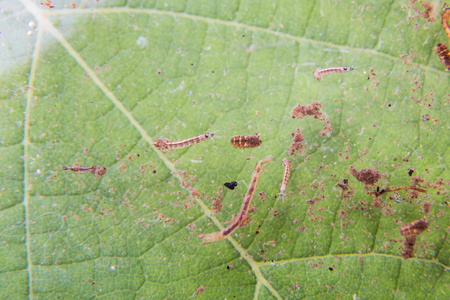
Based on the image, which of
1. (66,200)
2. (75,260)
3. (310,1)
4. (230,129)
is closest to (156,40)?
(230,129)

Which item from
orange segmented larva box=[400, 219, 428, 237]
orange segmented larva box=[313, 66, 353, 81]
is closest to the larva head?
orange segmented larva box=[313, 66, 353, 81]

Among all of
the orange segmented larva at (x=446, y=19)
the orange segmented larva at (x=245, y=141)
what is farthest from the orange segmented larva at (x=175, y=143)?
the orange segmented larva at (x=446, y=19)

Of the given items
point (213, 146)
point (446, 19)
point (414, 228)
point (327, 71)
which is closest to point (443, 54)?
point (446, 19)

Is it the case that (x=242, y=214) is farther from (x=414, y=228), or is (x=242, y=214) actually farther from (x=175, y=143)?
(x=414, y=228)

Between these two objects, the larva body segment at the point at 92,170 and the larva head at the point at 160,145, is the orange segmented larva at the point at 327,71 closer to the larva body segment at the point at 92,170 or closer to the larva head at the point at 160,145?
the larva head at the point at 160,145

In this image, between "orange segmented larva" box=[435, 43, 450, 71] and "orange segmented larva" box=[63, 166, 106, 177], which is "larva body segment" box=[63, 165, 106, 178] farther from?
"orange segmented larva" box=[435, 43, 450, 71]
